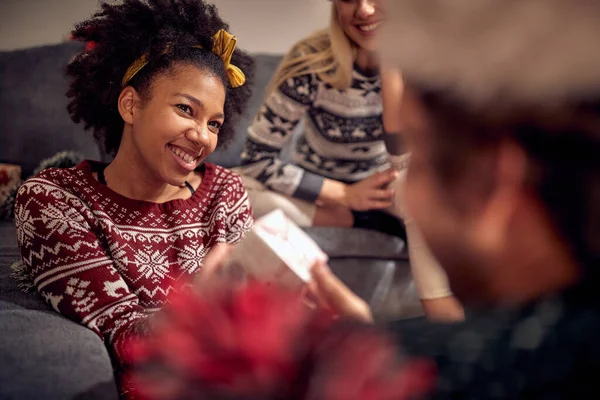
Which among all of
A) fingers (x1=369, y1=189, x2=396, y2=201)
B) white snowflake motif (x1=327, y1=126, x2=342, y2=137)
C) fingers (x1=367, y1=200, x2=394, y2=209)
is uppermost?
white snowflake motif (x1=327, y1=126, x2=342, y2=137)

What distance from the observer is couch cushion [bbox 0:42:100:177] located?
1.59 ft

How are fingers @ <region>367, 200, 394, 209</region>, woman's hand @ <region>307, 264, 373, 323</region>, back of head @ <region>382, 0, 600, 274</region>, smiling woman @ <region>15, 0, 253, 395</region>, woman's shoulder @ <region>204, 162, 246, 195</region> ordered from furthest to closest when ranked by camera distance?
1. fingers @ <region>367, 200, 394, 209</region>
2. woman's shoulder @ <region>204, 162, 246, 195</region>
3. smiling woman @ <region>15, 0, 253, 395</region>
4. woman's hand @ <region>307, 264, 373, 323</region>
5. back of head @ <region>382, 0, 600, 274</region>

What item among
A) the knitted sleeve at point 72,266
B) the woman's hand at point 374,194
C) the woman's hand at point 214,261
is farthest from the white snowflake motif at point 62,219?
the woman's hand at point 374,194

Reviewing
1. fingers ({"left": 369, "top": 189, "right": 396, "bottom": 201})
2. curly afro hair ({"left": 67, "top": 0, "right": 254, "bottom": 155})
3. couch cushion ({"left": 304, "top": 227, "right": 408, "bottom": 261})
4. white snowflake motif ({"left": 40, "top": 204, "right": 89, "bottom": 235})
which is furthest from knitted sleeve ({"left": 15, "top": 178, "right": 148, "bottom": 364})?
fingers ({"left": 369, "top": 189, "right": 396, "bottom": 201})

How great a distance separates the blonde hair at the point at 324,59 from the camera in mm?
534

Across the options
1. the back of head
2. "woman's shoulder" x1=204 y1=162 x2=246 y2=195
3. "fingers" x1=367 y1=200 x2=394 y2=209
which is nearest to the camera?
the back of head

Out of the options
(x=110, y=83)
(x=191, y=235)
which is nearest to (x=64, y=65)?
(x=110, y=83)

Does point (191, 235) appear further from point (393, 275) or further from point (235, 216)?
point (393, 275)

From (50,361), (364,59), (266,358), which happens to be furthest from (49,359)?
(364,59)

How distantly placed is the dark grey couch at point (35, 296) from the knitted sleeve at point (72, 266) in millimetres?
17

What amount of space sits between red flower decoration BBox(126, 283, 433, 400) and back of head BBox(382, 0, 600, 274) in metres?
0.07

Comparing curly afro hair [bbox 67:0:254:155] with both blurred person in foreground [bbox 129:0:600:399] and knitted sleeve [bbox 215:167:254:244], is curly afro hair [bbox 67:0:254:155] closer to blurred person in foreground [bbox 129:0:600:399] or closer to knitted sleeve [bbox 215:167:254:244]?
knitted sleeve [bbox 215:167:254:244]

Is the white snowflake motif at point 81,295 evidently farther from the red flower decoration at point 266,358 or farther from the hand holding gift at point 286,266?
the red flower decoration at point 266,358

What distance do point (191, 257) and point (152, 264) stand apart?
0.11 ft
